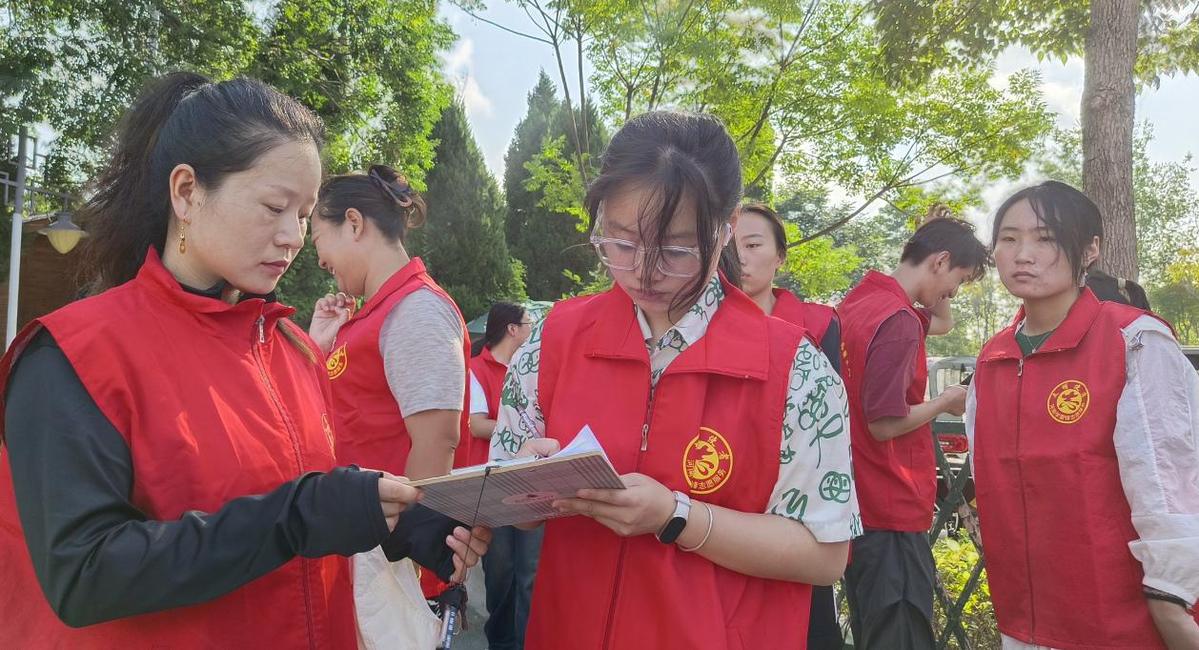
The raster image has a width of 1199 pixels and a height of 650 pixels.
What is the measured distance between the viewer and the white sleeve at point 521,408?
1.98 m

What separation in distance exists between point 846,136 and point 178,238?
424 inches

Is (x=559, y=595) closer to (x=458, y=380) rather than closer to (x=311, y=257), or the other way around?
(x=458, y=380)

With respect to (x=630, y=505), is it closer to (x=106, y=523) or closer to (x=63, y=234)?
(x=106, y=523)

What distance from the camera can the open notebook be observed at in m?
1.47

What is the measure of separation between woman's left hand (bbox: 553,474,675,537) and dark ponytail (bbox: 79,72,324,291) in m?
0.89

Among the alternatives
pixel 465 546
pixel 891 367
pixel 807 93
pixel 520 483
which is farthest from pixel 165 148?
pixel 807 93

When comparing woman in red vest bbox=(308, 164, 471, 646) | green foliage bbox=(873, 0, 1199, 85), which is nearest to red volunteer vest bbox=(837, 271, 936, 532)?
woman in red vest bbox=(308, 164, 471, 646)

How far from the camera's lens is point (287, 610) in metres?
1.59

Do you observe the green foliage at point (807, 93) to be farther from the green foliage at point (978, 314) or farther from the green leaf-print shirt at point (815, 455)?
the green foliage at point (978, 314)

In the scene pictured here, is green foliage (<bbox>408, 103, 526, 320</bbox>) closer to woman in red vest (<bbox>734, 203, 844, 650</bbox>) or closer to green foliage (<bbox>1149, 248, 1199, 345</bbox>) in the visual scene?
green foliage (<bbox>1149, 248, 1199, 345</bbox>)

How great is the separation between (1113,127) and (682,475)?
17.7ft

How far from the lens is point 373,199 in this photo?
122 inches

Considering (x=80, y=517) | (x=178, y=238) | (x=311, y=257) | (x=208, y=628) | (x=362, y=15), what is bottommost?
(x=208, y=628)

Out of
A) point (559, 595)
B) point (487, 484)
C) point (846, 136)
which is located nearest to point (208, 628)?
point (487, 484)
